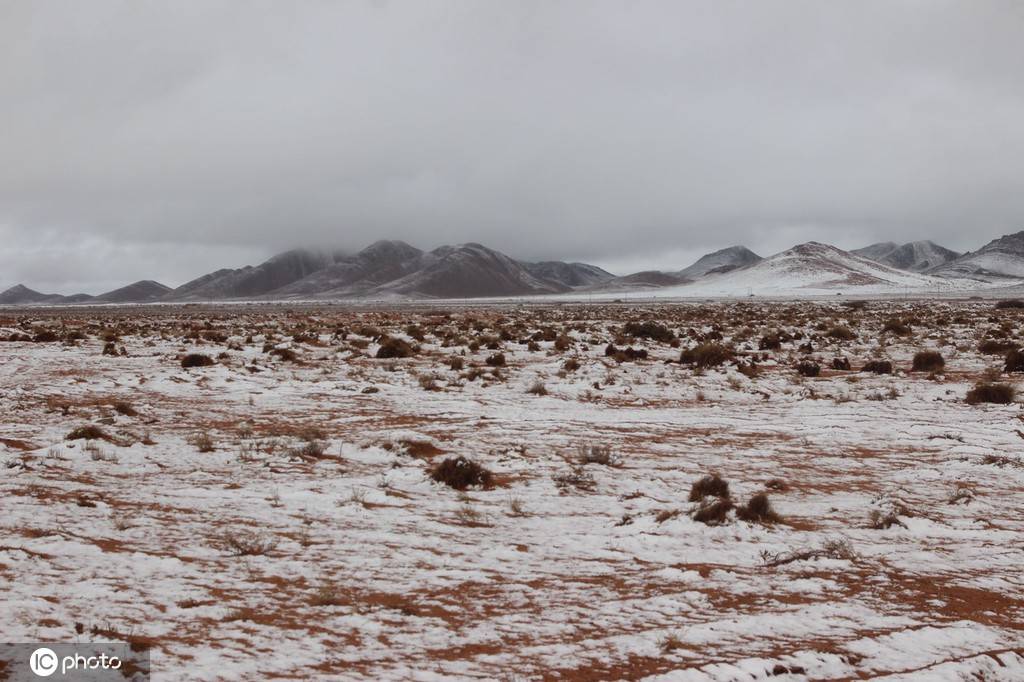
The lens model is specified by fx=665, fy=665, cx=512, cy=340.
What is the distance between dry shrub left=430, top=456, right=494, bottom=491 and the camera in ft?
27.2

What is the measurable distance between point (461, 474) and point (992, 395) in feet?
36.8

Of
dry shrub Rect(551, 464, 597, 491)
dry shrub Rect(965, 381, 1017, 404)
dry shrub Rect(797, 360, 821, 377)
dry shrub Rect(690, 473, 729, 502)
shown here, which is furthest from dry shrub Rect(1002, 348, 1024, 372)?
dry shrub Rect(551, 464, 597, 491)

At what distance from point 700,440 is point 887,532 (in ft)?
14.0

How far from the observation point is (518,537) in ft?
21.6

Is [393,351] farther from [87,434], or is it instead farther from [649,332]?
[87,434]

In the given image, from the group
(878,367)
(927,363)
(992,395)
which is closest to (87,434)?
(992,395)

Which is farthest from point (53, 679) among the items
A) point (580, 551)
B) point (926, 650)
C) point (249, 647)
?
point (926, 650)

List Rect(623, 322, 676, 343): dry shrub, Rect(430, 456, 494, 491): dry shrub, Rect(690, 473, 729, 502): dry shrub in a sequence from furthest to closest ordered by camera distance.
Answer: Rect(623, 322, 676, 343): dry shrub
Rect(430, 456, 494, 491): dry shrub
Rect(690, 473, 729, 502): dry shrub

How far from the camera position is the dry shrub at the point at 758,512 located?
689 cm

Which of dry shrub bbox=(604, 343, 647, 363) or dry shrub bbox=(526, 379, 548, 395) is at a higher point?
dry shrub bbox=(604, 343, 647, 363)

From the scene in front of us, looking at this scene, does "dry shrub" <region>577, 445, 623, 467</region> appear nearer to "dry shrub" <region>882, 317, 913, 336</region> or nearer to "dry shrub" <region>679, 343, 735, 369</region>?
"dry shrub" <region>679, 343, 735, 369</region>

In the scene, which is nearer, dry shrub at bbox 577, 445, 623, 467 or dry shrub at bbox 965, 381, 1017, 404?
dry shrub at bbox 577, 445, 623, 467

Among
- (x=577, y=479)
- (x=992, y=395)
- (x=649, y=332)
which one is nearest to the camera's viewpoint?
(x=577, y=479)

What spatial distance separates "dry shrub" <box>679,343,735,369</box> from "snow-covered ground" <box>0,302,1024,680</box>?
16.2 ft
